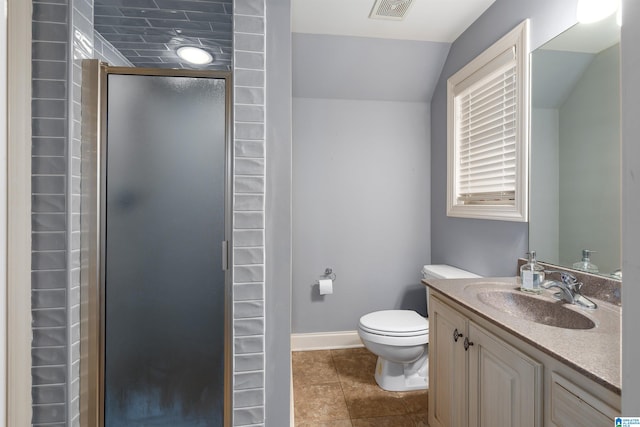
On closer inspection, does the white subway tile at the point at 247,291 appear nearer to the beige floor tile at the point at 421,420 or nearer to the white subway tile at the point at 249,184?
the white subway tile at the point at 249,184

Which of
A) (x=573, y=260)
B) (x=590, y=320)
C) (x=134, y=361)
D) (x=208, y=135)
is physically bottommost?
(x=134, y=361)

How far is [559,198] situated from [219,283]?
169 cm

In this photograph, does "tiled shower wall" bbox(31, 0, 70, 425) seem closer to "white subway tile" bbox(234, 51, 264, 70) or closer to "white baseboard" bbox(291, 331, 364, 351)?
"white subway tile" bbox(234, 51, 264, 70)

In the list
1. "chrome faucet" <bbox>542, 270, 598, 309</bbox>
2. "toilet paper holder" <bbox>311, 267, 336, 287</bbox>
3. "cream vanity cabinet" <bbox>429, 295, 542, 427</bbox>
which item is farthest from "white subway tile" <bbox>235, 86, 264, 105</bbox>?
"toilet paper holder" <bbox>311, 267, 336, 287</bbox>

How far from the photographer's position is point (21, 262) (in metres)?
1.12

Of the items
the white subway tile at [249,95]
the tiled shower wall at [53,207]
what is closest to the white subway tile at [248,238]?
the white subway tile at [249,95]

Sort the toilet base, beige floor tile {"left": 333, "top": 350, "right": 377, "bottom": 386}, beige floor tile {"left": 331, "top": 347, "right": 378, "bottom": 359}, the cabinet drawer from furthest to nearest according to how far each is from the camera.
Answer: beige floor tile {"left": 331, "top": 347, "right": 378, "bottom": 359} → beige floor tile {"left": 333, "top": 350, "right": 377, "bottom": 386} → the toilet base → the cabinet drawer

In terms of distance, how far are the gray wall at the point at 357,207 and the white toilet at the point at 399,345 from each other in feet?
1.65

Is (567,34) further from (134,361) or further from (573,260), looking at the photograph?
(134,361)

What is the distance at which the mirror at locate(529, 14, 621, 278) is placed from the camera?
1.28m

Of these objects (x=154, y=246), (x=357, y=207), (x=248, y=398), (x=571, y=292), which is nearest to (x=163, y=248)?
(x=154, y=246)

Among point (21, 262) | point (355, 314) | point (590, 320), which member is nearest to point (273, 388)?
point (21, 262)

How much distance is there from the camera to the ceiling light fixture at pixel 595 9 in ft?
4.20

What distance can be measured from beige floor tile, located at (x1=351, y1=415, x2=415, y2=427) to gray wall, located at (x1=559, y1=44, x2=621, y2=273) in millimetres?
1191
